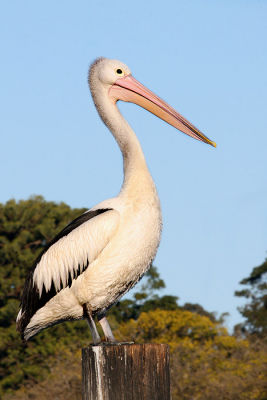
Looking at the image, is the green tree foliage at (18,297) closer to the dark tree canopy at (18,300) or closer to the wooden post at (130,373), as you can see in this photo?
the dark tree canopy at (18,300)

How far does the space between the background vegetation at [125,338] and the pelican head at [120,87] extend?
14788 millimetres

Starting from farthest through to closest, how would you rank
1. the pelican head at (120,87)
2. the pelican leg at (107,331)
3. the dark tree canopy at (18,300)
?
the dark tree canopy at (18,300), the pelican head at (120,87), the pelican leg at (107,331)

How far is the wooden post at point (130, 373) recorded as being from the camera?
4.55 m

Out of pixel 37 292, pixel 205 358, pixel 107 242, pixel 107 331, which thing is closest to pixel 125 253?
pixel 107 242

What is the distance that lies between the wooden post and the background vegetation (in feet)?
53.9

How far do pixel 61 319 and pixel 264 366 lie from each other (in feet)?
51.0

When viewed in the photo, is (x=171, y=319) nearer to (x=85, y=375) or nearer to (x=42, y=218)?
(x=42, y=218)

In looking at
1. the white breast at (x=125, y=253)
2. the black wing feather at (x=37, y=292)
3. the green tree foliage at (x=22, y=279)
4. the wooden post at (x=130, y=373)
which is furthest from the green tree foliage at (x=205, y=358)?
the wooden post at (x=130, y=373)

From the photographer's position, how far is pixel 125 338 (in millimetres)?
24328

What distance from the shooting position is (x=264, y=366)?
21.4m

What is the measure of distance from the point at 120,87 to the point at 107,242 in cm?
155

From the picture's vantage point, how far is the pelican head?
7.04 meters

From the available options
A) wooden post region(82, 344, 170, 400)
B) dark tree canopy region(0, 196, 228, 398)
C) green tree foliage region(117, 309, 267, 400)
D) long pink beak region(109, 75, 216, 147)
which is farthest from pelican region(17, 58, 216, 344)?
dark tree canopy region(0, 196, 228, 398)

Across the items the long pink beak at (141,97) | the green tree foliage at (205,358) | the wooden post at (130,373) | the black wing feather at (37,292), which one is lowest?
the wooden post at (130,373)
